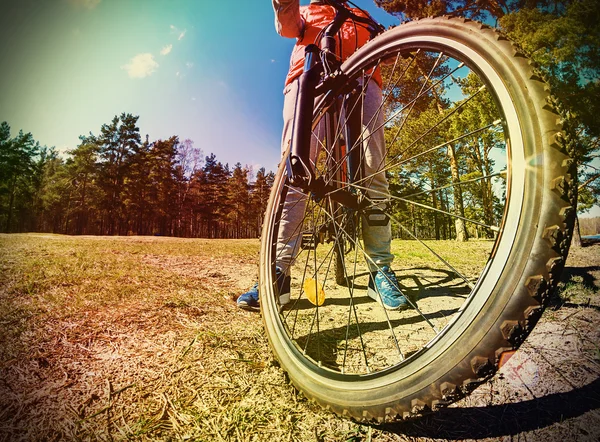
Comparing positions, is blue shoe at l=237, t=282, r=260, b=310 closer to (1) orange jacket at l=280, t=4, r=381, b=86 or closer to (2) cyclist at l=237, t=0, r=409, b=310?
(2) cyclist at l=237, t=0, r=409, b=310

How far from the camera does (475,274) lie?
2.20 metres

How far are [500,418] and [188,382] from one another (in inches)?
36.5

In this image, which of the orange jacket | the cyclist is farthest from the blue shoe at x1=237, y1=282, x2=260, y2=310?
the orange jacket

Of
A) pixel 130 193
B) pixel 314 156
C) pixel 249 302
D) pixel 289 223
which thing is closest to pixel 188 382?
pixel 249 302

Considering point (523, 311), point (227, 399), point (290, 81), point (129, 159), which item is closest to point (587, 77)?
point (290, 81)

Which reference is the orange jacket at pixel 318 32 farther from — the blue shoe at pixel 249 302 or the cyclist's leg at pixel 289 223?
the blue shoe at pixel 249 302

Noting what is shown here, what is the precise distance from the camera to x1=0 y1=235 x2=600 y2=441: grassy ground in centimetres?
67

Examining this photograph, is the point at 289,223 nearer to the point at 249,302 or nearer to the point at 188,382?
the point at 249,302

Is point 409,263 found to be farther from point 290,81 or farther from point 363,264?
point 290,81

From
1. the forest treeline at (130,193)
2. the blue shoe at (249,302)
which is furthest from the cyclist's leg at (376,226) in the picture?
the forest treeline at (130,193)

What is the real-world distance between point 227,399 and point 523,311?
2.64 feet

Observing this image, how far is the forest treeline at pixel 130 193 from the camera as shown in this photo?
2739 cm

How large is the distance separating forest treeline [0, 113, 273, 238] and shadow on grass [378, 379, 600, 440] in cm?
2490

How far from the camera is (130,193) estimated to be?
2877 centimetres
